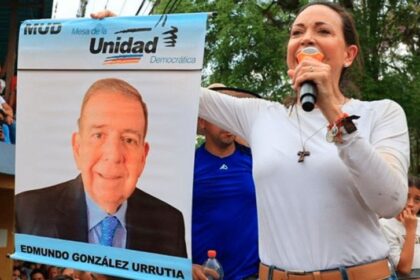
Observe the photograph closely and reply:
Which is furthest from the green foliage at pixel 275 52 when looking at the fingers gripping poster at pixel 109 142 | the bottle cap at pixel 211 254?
the fingers gripping poster at pixel 109 142

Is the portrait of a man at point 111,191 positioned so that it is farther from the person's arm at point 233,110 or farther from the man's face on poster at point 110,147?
the person's arm at point 233,110

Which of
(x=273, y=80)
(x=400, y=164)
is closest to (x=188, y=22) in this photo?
(x=400, y=164)

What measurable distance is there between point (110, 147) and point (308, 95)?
1.02 meters

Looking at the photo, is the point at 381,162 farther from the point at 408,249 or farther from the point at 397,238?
the point at 397,238

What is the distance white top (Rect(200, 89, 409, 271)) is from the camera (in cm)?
192

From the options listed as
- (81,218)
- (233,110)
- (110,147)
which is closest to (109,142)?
(110,147)

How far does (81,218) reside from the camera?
8.52 feet

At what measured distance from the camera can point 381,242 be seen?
79.7 inches

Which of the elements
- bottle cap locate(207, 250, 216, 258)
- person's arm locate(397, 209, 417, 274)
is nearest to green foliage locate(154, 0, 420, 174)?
person's arm locate(397, 209, 417, 274)

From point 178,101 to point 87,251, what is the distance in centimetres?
73

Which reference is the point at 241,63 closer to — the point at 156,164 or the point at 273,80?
the point at 273,80

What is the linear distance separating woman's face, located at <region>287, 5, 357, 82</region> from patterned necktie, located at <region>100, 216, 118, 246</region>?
0.95 metres

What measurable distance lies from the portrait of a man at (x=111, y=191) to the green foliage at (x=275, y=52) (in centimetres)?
752

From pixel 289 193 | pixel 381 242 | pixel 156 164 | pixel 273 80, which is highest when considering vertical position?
pixel 273 80
